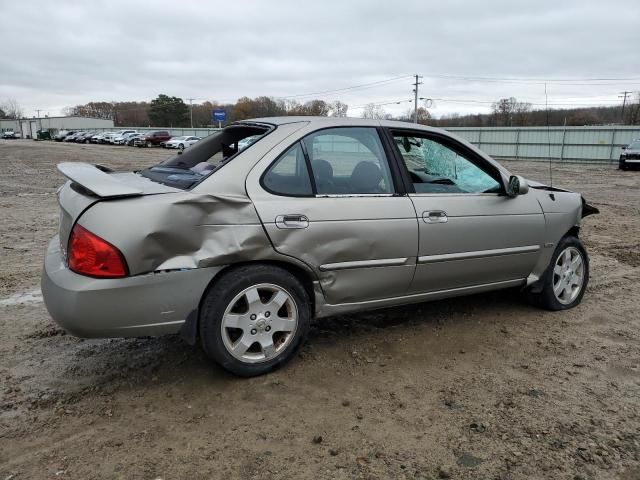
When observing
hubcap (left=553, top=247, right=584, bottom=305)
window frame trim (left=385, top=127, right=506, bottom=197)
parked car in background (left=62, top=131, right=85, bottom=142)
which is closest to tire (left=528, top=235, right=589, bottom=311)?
hubcap (left=553, top=247, right=584, bottom=305)

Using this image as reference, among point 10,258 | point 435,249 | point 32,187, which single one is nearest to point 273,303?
point 435,249

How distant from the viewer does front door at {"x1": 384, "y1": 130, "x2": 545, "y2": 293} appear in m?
3.69

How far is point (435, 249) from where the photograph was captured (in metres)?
3.68

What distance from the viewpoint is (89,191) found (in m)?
2.99

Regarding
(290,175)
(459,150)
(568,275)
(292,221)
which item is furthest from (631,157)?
(292,221)

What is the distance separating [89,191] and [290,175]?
1192mm

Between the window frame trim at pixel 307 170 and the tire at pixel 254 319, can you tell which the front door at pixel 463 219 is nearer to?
the window frame trim at pixel 307 170

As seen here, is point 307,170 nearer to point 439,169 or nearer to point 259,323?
point 259,323

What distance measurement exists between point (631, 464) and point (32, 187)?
1460cm

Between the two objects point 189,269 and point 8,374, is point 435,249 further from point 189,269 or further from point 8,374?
point 8,374

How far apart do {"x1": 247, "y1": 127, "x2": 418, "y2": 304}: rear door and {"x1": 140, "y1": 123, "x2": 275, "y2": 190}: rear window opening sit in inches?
13.7

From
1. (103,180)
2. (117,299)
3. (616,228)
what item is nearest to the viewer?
(117,299)

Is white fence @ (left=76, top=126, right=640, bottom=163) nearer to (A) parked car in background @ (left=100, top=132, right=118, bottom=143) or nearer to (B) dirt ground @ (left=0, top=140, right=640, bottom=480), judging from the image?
(B) dirt ground @ (left=0, top=140, right=640, bottom=480)

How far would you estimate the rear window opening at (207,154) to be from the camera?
348 cm
